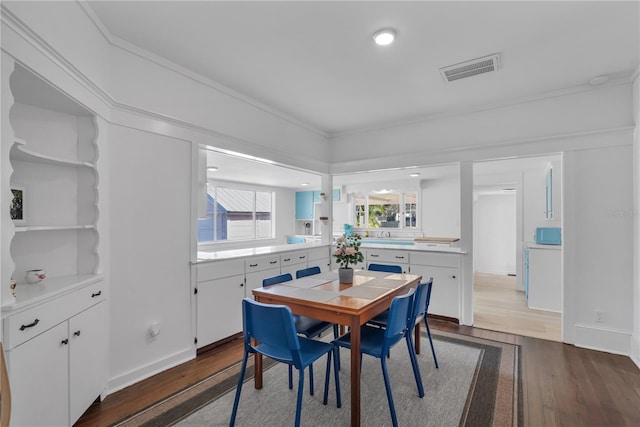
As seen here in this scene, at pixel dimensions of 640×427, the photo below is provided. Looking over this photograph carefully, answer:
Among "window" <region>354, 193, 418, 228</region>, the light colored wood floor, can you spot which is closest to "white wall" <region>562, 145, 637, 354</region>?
the light colored wood floor

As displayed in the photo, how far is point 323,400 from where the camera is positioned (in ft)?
7.32

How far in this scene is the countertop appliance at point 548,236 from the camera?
4.65m

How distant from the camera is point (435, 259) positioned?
4031 millimetres

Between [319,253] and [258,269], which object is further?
[319,253]

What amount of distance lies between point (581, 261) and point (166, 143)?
429cm

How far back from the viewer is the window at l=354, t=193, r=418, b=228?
761 centimetres

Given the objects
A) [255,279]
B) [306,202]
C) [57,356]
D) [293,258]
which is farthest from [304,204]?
[57,356]

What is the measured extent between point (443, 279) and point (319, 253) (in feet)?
5.93

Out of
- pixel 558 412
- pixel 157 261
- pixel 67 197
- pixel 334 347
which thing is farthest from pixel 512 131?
pixel 67 197

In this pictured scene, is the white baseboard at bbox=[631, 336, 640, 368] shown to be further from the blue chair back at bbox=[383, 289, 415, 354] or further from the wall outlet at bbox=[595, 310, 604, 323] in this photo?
the blue chair back at bbox=[383, 289, 415, 354]

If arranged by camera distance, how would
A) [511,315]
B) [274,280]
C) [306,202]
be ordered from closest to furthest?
[274,280] < [511,315] < [306,202]

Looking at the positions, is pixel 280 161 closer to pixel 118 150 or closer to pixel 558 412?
pixel 118 150

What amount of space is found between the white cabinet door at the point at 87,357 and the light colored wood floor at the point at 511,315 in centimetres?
386

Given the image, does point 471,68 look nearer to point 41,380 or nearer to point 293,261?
point 293,261
